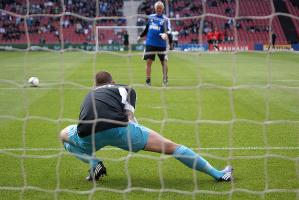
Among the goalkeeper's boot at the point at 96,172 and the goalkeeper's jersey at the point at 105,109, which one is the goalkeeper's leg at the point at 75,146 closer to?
the goalkeeper's boot at the point at 96,172

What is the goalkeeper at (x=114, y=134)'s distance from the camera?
4.50m

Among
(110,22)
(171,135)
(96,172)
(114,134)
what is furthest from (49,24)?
(114,134)

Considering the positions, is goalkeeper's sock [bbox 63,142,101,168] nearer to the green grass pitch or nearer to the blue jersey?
the green grass pitch

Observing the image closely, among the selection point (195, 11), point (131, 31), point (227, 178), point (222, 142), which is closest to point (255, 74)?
point (222, 142)

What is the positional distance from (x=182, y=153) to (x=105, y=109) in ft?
2.75

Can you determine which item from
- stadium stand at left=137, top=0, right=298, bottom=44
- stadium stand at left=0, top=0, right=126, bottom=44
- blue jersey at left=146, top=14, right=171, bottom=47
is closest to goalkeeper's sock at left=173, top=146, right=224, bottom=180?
blue jersey at left=146, top=14, right=171, bottom=47

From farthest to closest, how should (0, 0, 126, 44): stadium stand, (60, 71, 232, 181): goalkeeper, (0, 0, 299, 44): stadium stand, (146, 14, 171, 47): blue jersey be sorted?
(0, 0, 126, 44): stadium stand → (0, 0, 299, 44): stadium stand → (146, 14, 171, 47): blue jersey → (60, 71, 232, 181): goalkeeper

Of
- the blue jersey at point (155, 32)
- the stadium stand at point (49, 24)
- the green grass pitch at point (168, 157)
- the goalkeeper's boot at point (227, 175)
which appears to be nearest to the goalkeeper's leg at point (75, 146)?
the green grass pitch at point (168, 157)

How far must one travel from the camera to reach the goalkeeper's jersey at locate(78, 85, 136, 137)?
4484 mm

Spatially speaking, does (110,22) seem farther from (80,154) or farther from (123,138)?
(123,138)

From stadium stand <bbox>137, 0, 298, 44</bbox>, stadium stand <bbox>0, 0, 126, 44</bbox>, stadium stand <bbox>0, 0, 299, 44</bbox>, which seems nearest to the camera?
stadium stand <bbox>137, 0, 298, 44</bbox>

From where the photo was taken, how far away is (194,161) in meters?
4.60

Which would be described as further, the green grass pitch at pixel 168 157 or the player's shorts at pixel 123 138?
the player's shorts at pixel 123 138

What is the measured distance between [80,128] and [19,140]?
2100 millimetres
